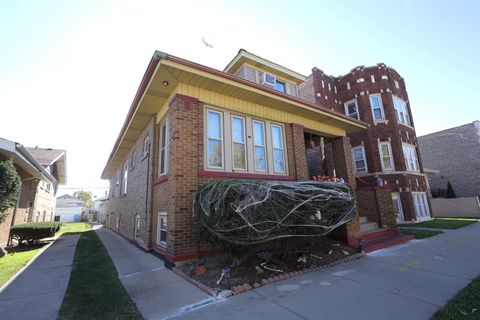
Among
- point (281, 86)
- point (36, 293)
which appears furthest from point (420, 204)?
point (36, 293)

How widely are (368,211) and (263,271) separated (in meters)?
6.47

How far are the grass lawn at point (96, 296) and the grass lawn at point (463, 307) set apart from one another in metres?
3.98

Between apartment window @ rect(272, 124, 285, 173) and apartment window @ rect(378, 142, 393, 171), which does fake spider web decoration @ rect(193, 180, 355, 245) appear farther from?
apartment window @ rect(378, 142, 393, 171)

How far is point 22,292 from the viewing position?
163 inches

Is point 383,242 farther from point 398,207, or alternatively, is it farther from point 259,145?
point 398,207

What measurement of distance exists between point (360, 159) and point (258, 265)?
12.7 m

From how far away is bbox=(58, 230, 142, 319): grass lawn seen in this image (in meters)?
A: 3.22

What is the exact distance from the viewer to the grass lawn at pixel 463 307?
9.66 feet

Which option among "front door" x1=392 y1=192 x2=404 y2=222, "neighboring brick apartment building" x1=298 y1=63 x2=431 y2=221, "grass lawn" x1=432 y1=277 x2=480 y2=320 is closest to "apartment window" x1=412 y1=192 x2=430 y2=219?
"neighboring brick apartment building" x1=298 y1=63 x2=431 y2=221

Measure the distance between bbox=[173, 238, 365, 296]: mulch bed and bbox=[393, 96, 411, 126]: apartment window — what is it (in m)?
13.1

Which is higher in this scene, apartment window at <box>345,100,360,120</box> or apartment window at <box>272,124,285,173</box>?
apartment window at <box>345,100,360,120</box>

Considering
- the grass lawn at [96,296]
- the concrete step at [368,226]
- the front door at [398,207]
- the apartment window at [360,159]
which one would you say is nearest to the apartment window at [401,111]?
the apartment window at [360,159]

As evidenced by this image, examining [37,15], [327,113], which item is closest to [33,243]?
[37,15]

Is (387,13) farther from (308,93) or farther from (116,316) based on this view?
(116,316)
